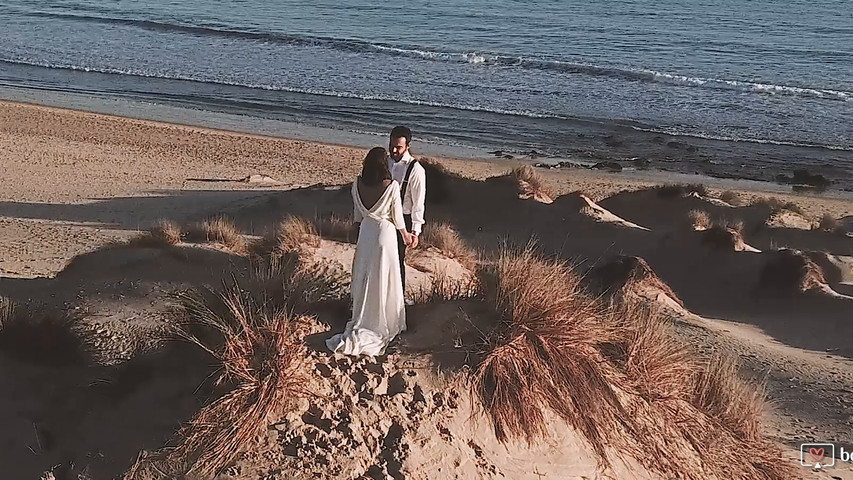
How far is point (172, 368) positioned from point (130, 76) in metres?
32.3

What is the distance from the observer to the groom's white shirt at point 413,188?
24.1 ft

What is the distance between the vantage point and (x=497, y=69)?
125 feet

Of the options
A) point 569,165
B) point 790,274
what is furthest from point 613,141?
point 790,274

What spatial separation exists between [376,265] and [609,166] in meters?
19.1

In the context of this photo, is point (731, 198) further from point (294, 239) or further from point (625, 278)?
point (294, 239)

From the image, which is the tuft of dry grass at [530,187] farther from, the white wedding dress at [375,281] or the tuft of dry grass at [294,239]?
the white wedding dress at [375,281]

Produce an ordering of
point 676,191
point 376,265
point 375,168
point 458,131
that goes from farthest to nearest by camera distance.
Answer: point 458,131
point 676,191
point 376,265
point 375,168

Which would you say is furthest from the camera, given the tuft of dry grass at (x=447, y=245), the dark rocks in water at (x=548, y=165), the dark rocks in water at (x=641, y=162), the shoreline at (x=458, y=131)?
the shoreline at (x=458, y=131)

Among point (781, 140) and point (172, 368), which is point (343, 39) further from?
point (172, 368)

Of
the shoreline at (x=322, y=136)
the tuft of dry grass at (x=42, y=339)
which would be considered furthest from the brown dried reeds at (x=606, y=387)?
the shoreline at (x=322, y=136)

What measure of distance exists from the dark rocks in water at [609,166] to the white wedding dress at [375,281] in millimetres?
18687

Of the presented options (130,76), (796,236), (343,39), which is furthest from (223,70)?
(796,236)

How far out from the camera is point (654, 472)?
7.09 m

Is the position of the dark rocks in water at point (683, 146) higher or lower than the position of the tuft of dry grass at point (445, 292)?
lower
